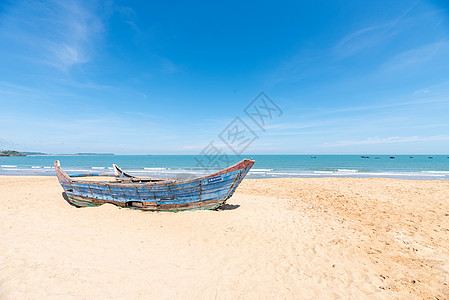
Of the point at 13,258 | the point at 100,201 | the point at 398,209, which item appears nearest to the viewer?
the point at 13,258

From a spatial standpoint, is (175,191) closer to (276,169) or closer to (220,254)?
(220,254)

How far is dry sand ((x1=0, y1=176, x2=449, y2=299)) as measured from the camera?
3.57 m

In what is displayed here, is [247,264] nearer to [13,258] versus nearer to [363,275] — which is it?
[363,275]

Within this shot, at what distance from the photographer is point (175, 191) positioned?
7.55 m

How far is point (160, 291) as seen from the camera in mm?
3451

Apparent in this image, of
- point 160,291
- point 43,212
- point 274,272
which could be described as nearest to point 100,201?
point 43,212

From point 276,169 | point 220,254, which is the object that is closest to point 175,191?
point 220,254

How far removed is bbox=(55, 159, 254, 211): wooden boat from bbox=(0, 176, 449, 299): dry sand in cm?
45

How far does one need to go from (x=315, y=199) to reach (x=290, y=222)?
520 cm

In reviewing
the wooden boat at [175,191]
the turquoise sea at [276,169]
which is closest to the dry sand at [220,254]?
the wooden boat at [175,191]

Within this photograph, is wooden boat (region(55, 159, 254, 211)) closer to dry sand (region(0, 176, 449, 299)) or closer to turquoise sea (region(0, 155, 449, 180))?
dry sand (region(0, 176, 449, 299))

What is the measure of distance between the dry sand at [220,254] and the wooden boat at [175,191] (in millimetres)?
453

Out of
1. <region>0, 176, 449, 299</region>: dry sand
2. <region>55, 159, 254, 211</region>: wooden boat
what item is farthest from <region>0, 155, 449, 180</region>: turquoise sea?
<region>0, 176, 449, 299</region>: dry sand

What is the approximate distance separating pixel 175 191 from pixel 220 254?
11.3ft
